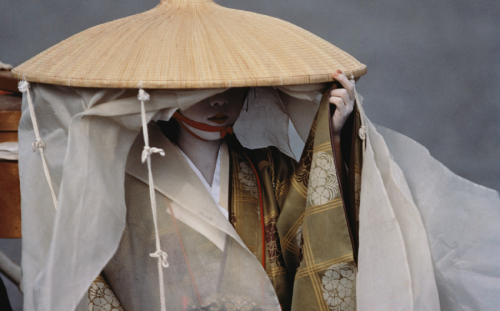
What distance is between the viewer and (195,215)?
1.00 metres

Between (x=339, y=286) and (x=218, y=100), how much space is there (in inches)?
16.0

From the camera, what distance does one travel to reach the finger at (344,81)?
890 millimetres

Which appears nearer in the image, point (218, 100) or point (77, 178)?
point (77, 178)

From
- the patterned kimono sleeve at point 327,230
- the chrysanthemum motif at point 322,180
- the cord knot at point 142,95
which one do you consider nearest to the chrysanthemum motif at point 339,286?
the patterned kimono sleeve at point 327,230

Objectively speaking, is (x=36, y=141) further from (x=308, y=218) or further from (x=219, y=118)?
(x=308, y=218)

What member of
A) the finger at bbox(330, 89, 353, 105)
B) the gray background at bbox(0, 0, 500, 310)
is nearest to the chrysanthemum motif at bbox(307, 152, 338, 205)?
the finger at bbox(330, 89, 353, 105)

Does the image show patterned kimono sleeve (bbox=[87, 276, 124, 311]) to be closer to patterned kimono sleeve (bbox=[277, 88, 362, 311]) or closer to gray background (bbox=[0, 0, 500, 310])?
patterned kimono sleeve (bbox=[277, 88, 362, 311])

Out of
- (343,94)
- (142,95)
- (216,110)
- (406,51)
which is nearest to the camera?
(142,95)

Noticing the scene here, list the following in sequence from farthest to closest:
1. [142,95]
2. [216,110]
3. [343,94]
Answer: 1. [216,110]
2. [343,94]
3. [142,95]

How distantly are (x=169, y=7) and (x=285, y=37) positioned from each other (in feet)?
0.81

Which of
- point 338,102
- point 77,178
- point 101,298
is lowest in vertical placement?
point 101,298

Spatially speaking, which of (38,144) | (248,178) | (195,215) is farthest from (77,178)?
(248,178)

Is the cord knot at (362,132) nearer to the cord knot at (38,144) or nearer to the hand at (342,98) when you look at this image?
the hand at (342,98)

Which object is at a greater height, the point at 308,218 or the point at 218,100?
the point at 218,100
